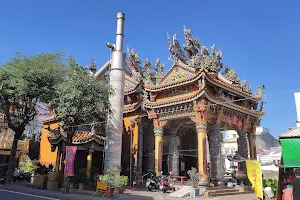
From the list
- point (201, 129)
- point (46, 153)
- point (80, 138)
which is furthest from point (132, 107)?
point (46, 153)

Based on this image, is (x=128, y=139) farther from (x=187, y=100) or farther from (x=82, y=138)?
(x=187, y=100)

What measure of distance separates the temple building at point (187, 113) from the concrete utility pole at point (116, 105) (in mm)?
2509

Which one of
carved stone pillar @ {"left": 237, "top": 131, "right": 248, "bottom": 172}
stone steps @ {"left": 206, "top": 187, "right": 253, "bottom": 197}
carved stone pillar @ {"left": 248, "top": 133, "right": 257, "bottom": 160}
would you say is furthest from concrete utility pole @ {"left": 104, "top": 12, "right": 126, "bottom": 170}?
carved stone pillar @ {"left": 248, "top": 133, "right": 257, "bottom": 160}

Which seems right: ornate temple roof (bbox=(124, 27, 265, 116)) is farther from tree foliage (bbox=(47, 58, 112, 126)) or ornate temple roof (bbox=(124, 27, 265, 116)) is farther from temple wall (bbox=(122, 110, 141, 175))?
tree foliage (bbox=(47, 58, 112, 126))

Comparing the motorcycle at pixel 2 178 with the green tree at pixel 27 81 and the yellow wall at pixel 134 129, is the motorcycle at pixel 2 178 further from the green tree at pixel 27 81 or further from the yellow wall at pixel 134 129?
the yellow wall at pixel 134 129

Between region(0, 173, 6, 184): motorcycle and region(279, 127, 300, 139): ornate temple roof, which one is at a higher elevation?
region(279, 127, 300, 139): ornate temple roof

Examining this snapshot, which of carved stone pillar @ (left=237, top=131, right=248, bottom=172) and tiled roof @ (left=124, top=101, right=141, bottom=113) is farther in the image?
tiled roof @ (left=124, top=101, right=141, bottom=113)

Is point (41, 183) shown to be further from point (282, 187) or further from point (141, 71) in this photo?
point (282, 187)

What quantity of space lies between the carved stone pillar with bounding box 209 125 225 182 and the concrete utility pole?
652 cm

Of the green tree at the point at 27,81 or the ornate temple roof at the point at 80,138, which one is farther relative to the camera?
the ornate temple roof at the point at 80,138

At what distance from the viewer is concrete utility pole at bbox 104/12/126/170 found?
18.7 meters

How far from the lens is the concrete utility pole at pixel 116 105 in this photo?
18719 millimetres

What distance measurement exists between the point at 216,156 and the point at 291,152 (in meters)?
11.1

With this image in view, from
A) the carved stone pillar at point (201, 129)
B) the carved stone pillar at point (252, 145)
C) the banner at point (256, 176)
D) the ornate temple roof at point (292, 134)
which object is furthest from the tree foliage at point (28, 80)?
the carved stone pillar at point (252, 145)
